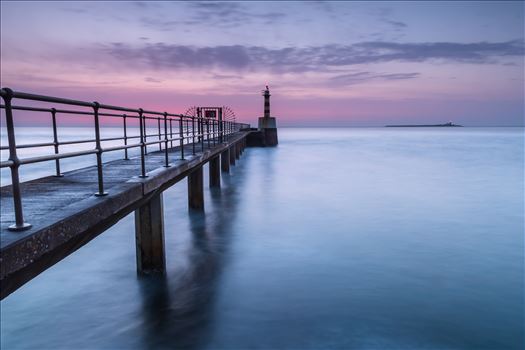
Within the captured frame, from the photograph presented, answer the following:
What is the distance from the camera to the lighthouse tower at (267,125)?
47.3m

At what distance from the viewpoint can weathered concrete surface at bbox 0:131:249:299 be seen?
110 inches

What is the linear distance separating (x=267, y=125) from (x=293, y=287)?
41441 mm

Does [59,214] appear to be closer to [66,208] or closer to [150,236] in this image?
[66,208]

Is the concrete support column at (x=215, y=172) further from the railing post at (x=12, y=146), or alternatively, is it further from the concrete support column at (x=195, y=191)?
the railing post at (x=12, y=146)

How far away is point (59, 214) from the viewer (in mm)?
3594

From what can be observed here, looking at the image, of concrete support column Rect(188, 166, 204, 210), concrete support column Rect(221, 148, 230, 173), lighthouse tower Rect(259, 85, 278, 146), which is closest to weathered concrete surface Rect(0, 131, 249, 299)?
concrete support column Rect(188, 166, 204, 210)

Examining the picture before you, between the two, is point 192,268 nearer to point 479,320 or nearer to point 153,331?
point 153,331

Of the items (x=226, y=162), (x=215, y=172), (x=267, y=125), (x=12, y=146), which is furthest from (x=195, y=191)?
(x=267, y=125)

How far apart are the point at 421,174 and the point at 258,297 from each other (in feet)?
73.8

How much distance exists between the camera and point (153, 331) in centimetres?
617

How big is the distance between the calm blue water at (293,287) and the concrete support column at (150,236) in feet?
1.01

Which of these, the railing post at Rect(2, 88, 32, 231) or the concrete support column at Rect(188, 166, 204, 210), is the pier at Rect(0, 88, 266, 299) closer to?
the railing post at Rect(2, 88, 32, 231)

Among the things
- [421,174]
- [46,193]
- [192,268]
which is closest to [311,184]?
[421,174]

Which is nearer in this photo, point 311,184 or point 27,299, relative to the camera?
point 27,299
